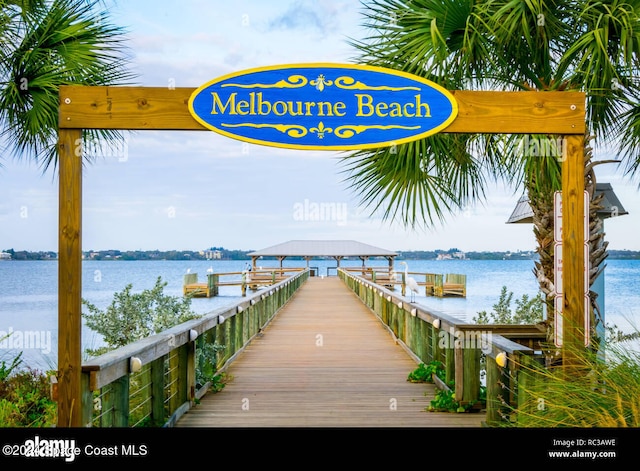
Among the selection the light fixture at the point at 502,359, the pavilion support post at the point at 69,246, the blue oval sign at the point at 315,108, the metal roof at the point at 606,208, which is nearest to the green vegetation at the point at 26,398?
the pavilion support post at the point at 69,246

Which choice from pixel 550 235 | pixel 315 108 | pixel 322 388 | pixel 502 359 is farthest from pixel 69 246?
pixel 550 235

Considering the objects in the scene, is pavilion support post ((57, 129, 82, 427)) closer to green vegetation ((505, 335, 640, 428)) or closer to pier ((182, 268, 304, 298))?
green vegetation ((505, 335, 640, 428))

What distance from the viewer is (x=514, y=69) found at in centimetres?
652

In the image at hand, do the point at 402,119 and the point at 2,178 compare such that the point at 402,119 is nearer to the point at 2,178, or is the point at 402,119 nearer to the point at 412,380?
the point at 412,380

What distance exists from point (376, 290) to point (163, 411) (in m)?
9.48

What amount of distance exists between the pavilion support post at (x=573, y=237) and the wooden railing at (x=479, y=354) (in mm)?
415

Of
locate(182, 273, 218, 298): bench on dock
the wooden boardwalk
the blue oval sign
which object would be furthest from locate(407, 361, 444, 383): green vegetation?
locate(182, 273, 218, 298): bench on dock

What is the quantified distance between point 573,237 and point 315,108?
Answer: 6.94 feet

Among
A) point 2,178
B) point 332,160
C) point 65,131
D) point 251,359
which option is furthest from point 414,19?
point 2,178

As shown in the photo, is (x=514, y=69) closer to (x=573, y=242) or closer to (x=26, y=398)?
(x=573, y=242)

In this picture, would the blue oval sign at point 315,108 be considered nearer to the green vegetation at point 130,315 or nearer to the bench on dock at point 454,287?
the green vegetation at point 130,315

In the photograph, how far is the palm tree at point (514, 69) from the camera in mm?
5672

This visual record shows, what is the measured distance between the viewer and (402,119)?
444 centimetres
